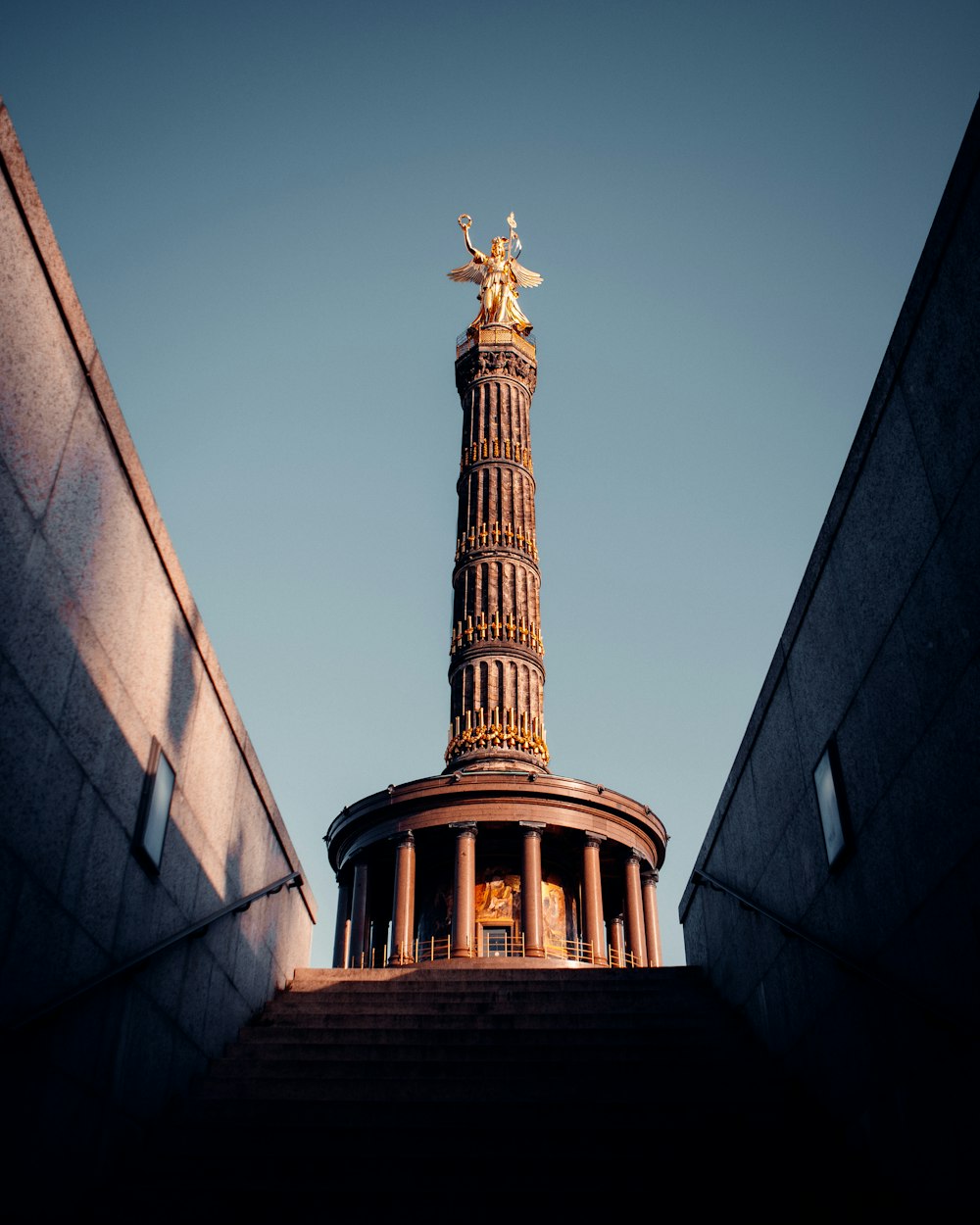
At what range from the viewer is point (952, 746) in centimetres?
661

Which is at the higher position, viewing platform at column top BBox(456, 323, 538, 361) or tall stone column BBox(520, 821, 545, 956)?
viewing platform at column top BBox(456, 323, 538, 361)

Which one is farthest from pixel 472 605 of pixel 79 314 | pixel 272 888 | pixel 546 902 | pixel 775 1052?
pixel 79 314

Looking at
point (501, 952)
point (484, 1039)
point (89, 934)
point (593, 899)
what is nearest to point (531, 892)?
point (593, 899)

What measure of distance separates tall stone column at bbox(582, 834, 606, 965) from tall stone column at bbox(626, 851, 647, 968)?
1.06 metres

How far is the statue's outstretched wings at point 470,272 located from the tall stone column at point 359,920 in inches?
978

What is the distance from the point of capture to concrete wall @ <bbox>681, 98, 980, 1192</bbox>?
6.37 meters

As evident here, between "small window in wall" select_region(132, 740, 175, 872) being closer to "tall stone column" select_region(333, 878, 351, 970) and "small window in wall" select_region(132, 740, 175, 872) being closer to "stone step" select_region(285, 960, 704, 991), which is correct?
"stone step" select_region(285, 960, 704, 991)

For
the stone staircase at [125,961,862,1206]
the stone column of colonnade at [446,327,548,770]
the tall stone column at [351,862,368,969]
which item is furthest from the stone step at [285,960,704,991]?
the stone column of colonnade at [446,327,548,770]

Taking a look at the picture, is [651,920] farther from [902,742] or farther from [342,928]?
[902,742]

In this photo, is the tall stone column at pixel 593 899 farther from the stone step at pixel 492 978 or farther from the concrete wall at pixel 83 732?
the concrete wall at pixel 83 732

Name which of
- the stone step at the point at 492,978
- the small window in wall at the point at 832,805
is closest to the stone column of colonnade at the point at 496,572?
the stone step at the point at 492,978

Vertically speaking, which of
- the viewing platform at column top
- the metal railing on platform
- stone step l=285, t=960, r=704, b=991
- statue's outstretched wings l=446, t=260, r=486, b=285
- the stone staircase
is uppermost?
statue's outstretched wings l=446, t=260, r=486, b=285

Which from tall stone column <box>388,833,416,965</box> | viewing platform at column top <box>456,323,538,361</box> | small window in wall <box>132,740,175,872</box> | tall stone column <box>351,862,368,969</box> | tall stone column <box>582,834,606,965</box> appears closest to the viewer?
small window in wall <box>132,740,175,872</box>

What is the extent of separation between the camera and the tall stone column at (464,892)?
81.1ft
